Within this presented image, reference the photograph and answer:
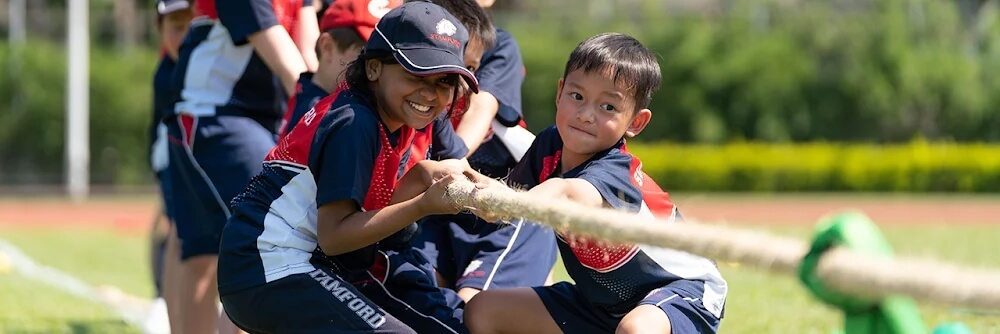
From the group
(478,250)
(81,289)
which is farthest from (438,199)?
(81,289)

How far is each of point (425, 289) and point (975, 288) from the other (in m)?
2.21

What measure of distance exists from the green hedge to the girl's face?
67.9ft

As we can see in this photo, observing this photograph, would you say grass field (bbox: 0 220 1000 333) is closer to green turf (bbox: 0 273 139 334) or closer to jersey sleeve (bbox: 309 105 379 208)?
green turf (bbox: 0 273 139 334)

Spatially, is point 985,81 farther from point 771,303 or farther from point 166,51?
point 166,51

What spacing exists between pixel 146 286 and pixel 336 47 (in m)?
6.53

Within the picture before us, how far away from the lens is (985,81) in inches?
1021

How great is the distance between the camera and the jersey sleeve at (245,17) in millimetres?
4367

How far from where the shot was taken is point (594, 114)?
11.3 feet

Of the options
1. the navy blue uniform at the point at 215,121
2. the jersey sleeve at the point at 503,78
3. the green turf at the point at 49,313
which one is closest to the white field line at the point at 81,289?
the green turf at the point at 49,313

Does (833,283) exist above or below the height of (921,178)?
above

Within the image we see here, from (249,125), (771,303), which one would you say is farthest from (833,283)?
(771,303)

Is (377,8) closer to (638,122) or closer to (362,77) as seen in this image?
(362,77)

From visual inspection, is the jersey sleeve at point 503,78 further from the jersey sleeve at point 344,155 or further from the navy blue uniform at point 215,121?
the jersey sleeve at point 344,155

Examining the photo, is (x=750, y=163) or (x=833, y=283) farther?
(x=750, y=163)
